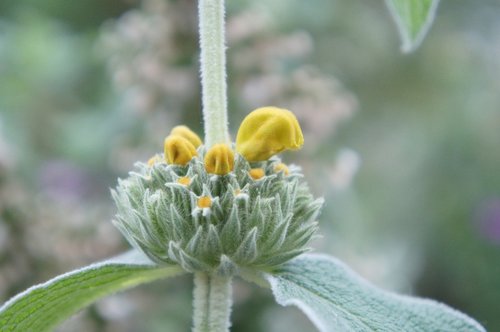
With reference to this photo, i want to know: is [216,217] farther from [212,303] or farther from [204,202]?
[212,303]

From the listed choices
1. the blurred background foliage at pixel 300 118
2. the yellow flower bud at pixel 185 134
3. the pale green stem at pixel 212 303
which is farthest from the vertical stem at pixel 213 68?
the blurred background foliage at pixel 300 118

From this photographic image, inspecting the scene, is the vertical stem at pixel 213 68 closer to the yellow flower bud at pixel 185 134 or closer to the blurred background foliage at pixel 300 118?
the yellow flower bud at pixel 185 134

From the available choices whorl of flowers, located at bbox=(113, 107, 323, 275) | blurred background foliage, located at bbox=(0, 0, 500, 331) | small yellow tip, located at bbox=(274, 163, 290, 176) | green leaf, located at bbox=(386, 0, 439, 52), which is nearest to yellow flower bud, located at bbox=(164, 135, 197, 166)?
whorl of flowers, located at bbox=(113, 107, 323, 275)

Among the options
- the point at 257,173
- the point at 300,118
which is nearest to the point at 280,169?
the point at 257,173

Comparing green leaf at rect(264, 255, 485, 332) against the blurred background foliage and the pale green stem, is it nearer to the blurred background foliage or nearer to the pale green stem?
the pale green stem

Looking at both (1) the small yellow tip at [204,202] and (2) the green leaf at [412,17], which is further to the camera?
(2) the green leaf at [412,17]

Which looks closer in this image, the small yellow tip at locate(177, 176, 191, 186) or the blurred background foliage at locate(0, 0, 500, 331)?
the small yellow tip at locate(177, 176, 191, 186)

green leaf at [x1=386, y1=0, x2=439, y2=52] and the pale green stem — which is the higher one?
green leaf at [x1=386, y1=0, x2=439, y2=52]

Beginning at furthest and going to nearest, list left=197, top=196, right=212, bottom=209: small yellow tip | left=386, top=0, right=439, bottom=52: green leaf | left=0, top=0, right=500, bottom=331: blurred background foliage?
left=0, top=0, right=500, bottom=331: blurred background foliage < left=386, top=0, right=439, bottom=52: green leaf < left=197, top=196, right=212, bottom=209: small yellow tip
